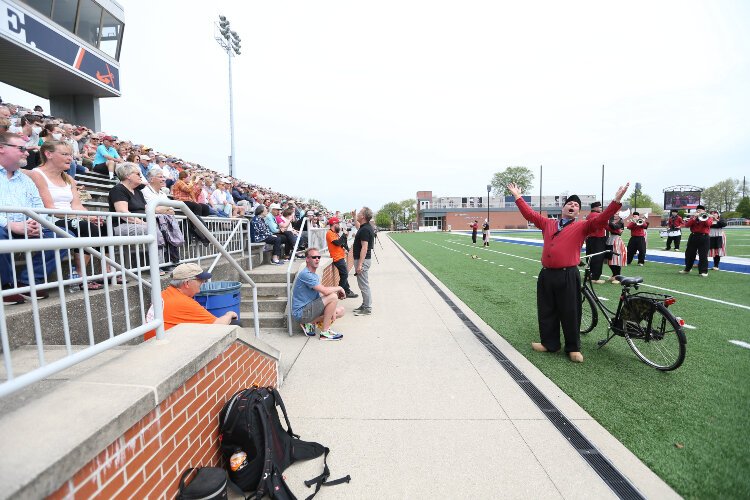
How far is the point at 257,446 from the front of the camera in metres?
2.38

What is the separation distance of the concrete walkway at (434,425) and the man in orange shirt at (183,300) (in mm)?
1190

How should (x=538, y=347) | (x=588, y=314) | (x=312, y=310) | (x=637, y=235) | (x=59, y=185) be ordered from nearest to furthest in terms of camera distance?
(x=59, y=185), (x=538, y=347), (x=312, y=310), (x=588, y=314), (x=637, y=235)

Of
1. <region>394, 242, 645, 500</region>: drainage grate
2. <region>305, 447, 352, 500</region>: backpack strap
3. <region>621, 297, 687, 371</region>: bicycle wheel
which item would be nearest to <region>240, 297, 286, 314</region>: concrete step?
<region>394, 242, 645, 500</region>: drainage grate

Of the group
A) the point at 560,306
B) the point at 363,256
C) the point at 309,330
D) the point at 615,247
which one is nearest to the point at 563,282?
Result: the point at 560,306

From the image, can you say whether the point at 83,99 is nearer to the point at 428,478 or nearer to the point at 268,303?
the point at 268,303

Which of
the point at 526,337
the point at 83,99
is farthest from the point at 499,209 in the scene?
the point at 526,337

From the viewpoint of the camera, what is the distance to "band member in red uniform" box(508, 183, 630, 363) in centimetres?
440

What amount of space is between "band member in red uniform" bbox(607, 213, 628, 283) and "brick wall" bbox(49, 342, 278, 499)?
925cm

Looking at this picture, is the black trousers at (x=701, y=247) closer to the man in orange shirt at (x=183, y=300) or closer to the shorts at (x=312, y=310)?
the shorts at (x=312, y=310)

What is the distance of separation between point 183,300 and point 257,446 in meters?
1.80

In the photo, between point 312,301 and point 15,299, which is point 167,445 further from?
point 312,301

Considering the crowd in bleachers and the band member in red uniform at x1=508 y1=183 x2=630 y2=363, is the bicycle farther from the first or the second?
the crowd in bleachers

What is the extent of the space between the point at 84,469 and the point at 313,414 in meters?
2.11

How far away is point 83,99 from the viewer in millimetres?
19453
